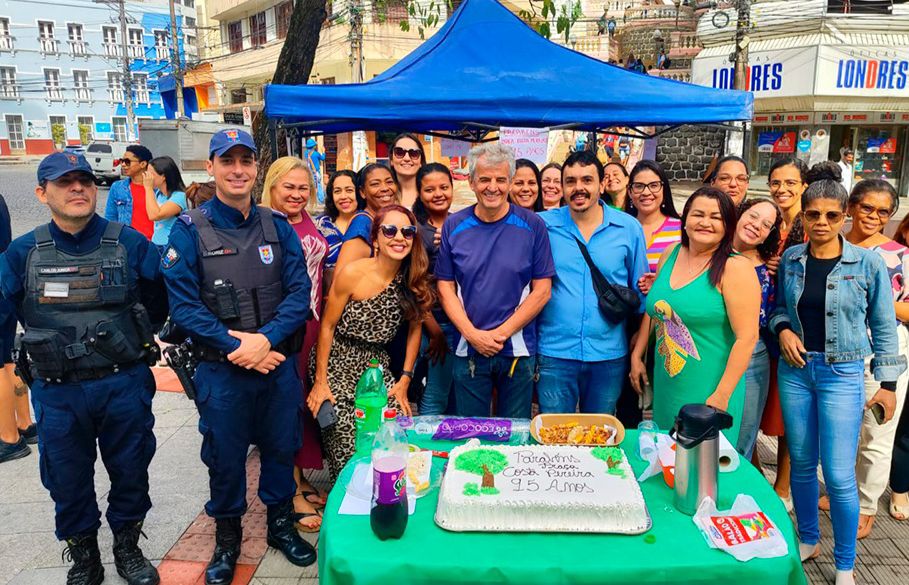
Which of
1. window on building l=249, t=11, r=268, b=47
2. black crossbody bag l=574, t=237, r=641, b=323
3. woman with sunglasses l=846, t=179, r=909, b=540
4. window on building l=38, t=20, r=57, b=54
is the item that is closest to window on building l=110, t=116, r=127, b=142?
window on building l=38, t=20, r=57, b=54

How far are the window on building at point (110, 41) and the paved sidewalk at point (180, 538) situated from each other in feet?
170

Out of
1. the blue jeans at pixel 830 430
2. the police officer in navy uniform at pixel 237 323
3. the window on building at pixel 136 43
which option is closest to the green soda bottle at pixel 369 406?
the police officer in navy uniform at pixel 237 323

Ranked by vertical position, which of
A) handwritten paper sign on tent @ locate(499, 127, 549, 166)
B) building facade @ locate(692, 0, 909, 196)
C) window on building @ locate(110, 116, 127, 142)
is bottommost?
handwritten paper sign on tent @ locate(499, 127, 549, 166)

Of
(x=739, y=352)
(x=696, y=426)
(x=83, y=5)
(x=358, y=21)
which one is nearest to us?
(x=696, y=426)

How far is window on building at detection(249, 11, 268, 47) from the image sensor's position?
1067 inches

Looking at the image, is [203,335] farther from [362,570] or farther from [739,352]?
[739,352]

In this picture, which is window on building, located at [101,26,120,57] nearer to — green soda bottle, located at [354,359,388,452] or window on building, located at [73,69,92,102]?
window on building, located at [73,69,92,102]

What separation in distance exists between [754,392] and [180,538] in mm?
3154

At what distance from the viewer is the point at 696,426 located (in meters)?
1.96

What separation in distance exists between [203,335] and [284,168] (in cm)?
127

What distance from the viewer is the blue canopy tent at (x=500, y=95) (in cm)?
482

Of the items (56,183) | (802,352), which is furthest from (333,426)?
(802,352)

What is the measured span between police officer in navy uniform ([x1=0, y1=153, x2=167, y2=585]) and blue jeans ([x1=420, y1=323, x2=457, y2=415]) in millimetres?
1526

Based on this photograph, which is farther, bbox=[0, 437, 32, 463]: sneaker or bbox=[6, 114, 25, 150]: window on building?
bbox=[6, 114, 25, 150]: window on building
